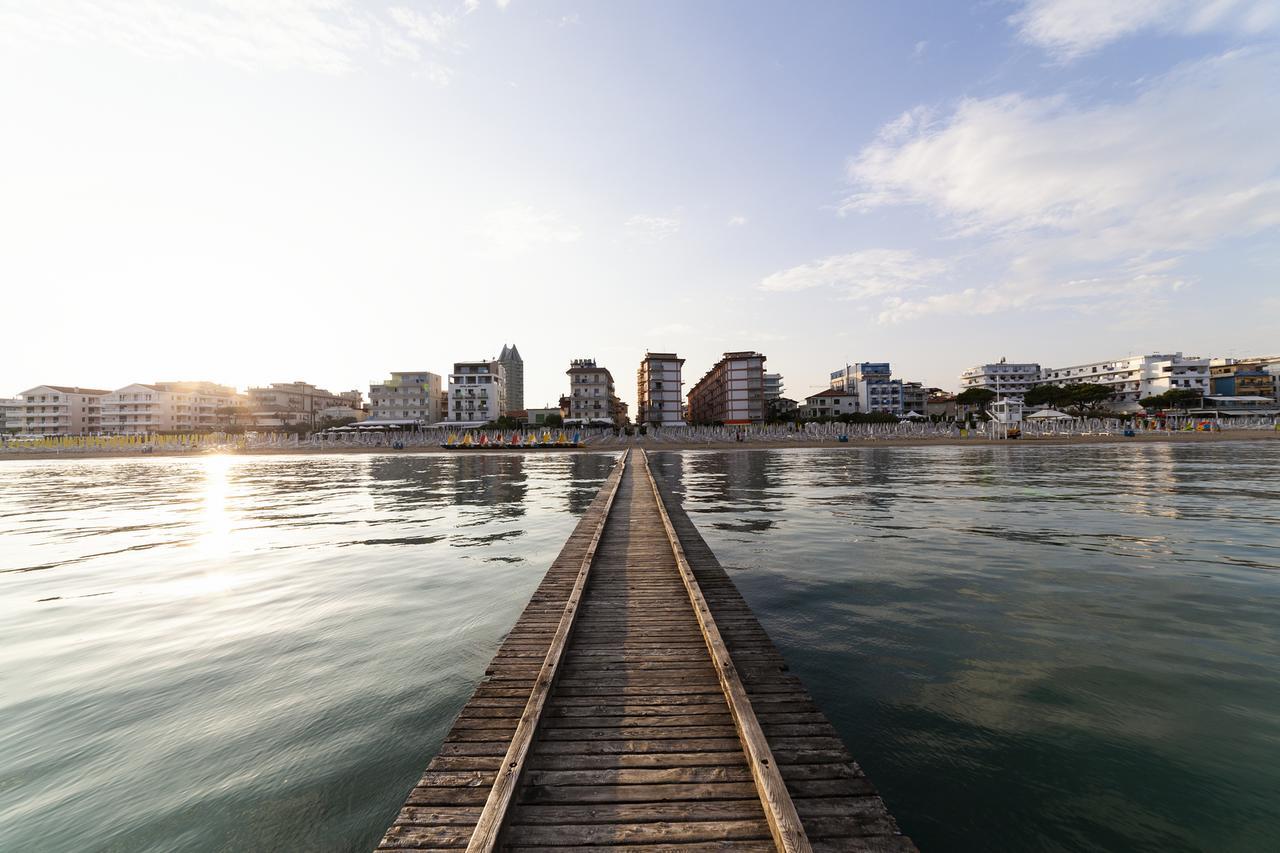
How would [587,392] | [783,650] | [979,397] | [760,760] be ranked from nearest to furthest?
1. [760,760]
2. [783,650]
3. [587,392]
4. [979,397]

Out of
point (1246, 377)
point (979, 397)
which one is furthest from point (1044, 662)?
point (1246, 377)

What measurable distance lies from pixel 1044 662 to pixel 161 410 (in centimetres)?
15324

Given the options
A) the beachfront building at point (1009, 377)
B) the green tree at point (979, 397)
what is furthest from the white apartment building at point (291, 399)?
the beachfront building at point (1009, 377)

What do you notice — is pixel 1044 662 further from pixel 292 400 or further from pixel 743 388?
pixel 292 400

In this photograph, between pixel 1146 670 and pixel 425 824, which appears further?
pixel 1146 670

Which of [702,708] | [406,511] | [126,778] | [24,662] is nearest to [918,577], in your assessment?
[702,708]

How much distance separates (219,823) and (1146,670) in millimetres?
10369

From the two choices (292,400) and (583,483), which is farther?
(292,400)

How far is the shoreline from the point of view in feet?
212

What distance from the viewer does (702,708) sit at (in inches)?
206

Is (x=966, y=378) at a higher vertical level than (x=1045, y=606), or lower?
higher

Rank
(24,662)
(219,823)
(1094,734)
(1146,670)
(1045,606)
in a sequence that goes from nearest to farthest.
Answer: (219,823)
(1094,734)
(1146,670)
(24,662)
(1045,606)

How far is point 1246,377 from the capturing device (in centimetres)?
11212

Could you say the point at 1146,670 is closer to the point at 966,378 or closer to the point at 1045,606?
the point at 1045,606
